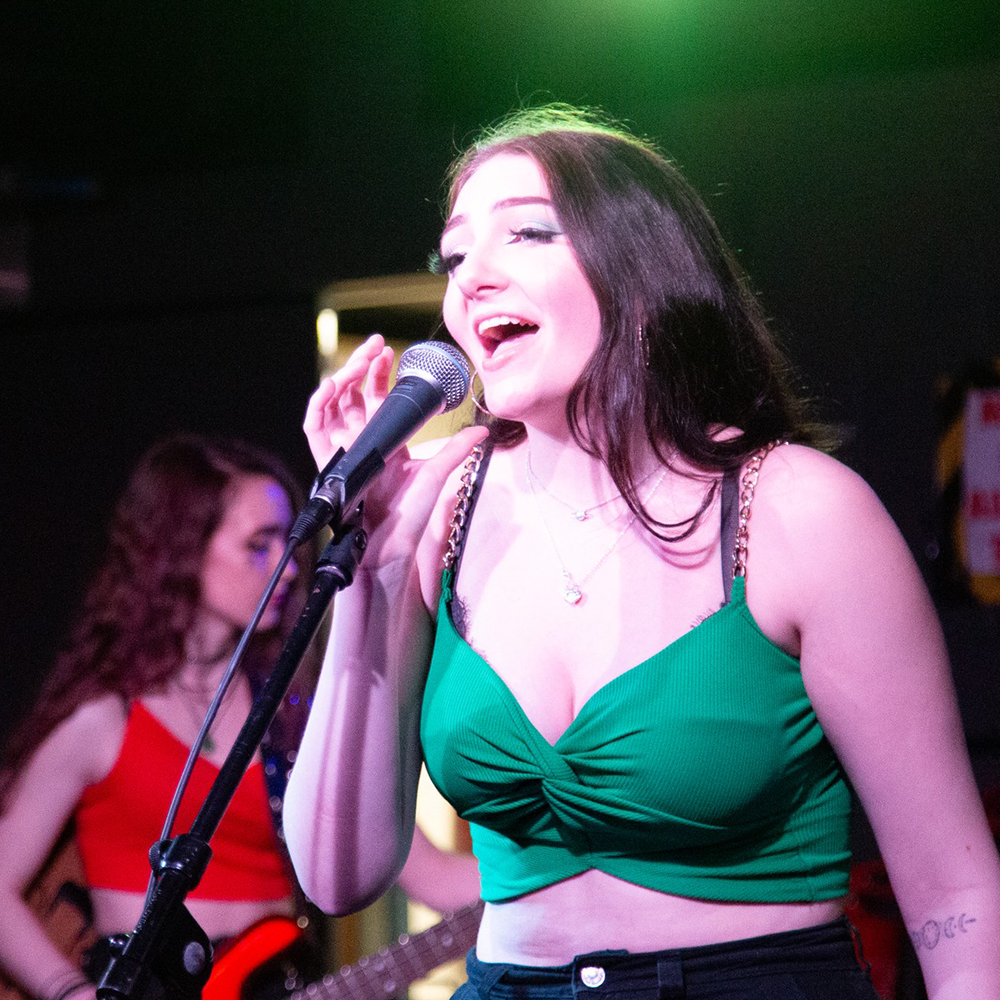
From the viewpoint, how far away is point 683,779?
1220mm

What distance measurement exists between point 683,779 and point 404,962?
6.06ft

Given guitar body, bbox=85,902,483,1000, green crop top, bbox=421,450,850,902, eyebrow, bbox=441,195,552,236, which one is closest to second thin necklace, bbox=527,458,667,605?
green crop top, bbox=421,450,850,902

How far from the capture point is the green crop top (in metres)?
1.22

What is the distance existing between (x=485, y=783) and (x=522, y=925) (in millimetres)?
153

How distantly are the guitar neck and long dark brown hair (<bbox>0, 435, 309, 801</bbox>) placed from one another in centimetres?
90

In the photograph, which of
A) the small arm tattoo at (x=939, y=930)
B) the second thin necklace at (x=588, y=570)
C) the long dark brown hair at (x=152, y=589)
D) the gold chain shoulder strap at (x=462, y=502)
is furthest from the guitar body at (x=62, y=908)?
the small arm tattoo at (x=939, y=930)

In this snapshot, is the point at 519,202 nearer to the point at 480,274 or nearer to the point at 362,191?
the point at 480,274

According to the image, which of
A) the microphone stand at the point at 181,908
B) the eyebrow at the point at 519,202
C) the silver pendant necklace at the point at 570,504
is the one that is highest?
the eyebrow at the point at 519,202

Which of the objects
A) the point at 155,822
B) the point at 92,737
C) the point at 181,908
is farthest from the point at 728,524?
the point at 92,737

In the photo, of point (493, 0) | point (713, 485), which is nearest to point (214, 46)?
point (493, 0)

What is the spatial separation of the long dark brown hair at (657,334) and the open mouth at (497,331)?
9cm

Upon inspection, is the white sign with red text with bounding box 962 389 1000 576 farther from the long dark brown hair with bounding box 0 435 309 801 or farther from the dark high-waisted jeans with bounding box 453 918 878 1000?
the dark high-waisted jeans with bounding box 453 918 878 1000

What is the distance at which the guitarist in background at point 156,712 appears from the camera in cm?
340

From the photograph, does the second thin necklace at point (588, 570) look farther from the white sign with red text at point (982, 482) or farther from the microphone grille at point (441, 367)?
the white sign with red text at point (982, 482)
